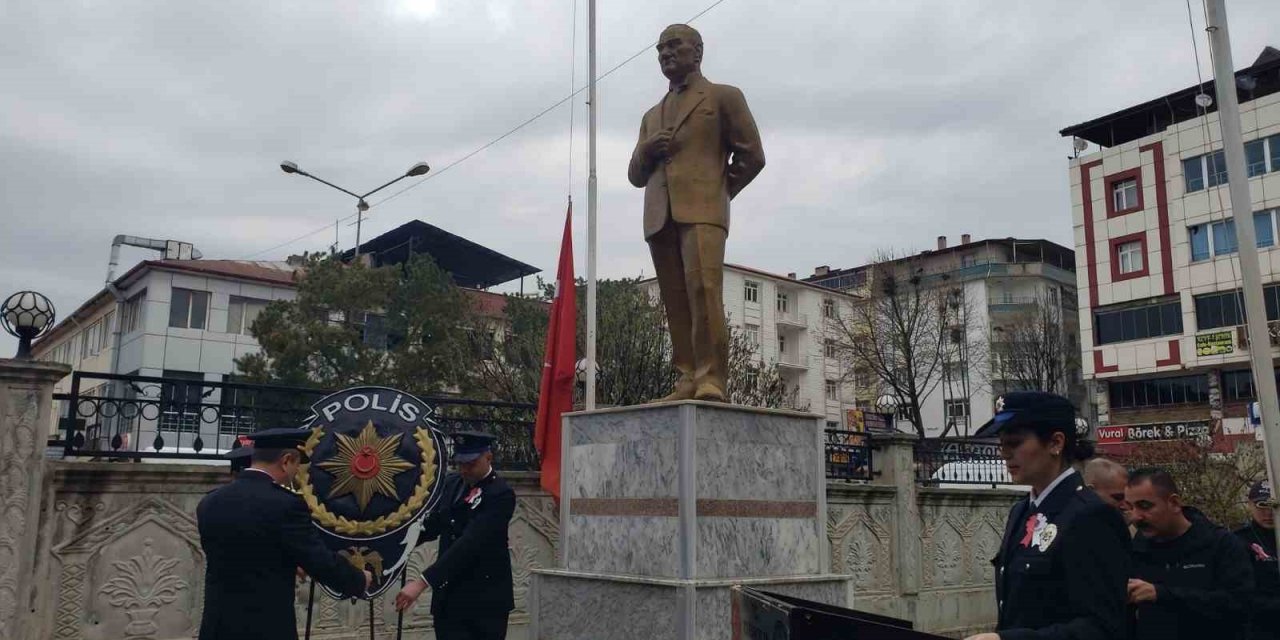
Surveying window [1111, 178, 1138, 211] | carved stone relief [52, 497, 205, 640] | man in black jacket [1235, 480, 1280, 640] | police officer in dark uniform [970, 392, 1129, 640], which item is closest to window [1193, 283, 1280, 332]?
window [1111, 178, 1138, 211]

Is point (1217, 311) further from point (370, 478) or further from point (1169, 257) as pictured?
point (370, 478)

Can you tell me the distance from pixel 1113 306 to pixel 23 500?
1543 inches

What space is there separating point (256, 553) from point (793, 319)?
5490 centimetres

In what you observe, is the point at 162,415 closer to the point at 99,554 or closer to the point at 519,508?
the point at 99,554

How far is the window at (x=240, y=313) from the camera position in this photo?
3728 centimetres

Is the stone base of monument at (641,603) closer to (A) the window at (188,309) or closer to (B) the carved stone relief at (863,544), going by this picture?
(B) the carved stone relief at (863,544)

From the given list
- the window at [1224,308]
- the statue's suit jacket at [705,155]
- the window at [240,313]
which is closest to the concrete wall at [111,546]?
the statue's suit jacket at [705,155]

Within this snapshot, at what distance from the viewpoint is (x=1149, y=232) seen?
37.1 metres

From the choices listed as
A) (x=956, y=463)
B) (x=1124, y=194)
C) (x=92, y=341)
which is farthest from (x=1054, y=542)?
(x=92, y=341)

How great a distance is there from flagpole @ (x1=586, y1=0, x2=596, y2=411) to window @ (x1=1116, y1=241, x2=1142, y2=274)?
32.3 m

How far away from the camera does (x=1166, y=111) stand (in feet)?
124

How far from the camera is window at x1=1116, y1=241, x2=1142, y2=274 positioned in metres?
37.8

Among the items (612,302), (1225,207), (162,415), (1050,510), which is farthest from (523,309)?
(1225,207)

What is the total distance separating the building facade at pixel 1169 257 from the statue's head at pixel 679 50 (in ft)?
103
